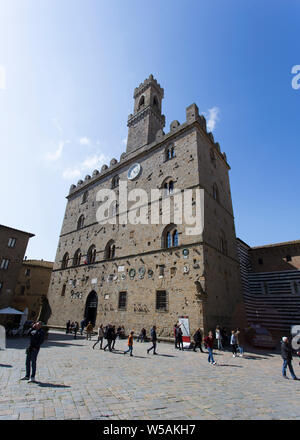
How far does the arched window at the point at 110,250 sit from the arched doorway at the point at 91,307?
11.6ft

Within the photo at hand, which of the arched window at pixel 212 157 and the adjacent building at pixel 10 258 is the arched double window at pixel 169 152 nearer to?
the arched window at pixel 212 157

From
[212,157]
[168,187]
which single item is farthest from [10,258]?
[212,157]

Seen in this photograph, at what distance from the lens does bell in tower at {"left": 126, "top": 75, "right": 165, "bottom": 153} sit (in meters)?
24.3

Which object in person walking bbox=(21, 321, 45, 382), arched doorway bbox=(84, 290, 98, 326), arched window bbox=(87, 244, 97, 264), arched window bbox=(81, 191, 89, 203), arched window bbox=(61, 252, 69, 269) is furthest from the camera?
arched window bbox=(81, 191, 89, 203)

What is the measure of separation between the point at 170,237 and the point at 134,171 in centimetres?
913

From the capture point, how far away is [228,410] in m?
4.40

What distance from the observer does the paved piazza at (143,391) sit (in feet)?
13.5

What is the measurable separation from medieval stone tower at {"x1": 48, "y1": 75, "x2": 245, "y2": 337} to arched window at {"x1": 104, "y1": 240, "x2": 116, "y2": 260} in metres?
0.10

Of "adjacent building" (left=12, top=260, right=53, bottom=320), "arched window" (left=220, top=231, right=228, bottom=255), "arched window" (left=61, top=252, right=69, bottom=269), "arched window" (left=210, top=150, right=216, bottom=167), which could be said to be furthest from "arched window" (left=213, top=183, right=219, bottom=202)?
"adjacent building" (left=12, top=260, right=53, bottom=320)

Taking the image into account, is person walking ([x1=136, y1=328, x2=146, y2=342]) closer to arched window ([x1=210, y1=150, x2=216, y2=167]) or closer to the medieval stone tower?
the medieval stone tower

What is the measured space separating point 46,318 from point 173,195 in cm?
2008

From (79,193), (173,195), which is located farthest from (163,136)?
(79,193)

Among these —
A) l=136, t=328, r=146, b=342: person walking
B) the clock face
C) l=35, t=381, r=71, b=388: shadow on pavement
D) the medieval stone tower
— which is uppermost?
the clock face
